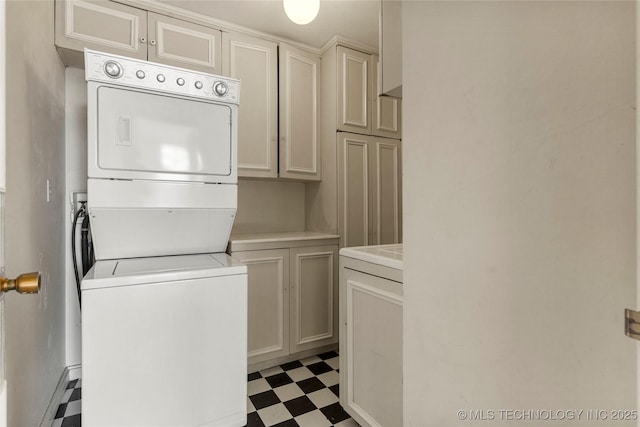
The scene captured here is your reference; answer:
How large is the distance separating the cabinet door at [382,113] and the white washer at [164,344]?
174 centimetres

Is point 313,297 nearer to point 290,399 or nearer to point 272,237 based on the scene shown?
point 272,237

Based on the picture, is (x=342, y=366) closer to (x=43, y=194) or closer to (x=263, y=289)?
(x=263, y=289)

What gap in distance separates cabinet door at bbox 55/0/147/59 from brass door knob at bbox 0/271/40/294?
69.9 inches

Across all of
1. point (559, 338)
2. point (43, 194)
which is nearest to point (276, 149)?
point (43, 194)

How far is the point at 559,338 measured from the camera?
52 centimetres

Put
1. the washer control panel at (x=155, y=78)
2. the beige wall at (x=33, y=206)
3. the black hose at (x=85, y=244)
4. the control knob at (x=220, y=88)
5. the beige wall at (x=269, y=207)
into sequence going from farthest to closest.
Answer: the beige wall at (x=269, y=207), the black hose at (x=85, y=244), the control knob at (x=220, y=88), the washer control panel at (x=155, y=78), the beige wall at (x=33, y=206)

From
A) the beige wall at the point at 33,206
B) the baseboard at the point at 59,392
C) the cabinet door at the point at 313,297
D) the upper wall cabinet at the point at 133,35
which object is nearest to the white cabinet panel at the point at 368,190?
the cabinet door at the point at 313,297

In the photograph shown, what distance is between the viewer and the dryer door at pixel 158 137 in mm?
1419

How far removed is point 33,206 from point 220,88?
101cm

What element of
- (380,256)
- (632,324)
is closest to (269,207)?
(380,256)

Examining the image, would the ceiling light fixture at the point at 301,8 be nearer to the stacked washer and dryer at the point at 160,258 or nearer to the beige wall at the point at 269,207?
the stacked washer and dryer at the point at 160,258

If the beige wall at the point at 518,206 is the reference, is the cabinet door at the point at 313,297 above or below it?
below

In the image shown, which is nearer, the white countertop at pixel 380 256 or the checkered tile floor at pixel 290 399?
the white countertop at pixel 380 256

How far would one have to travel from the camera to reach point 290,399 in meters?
1.78
